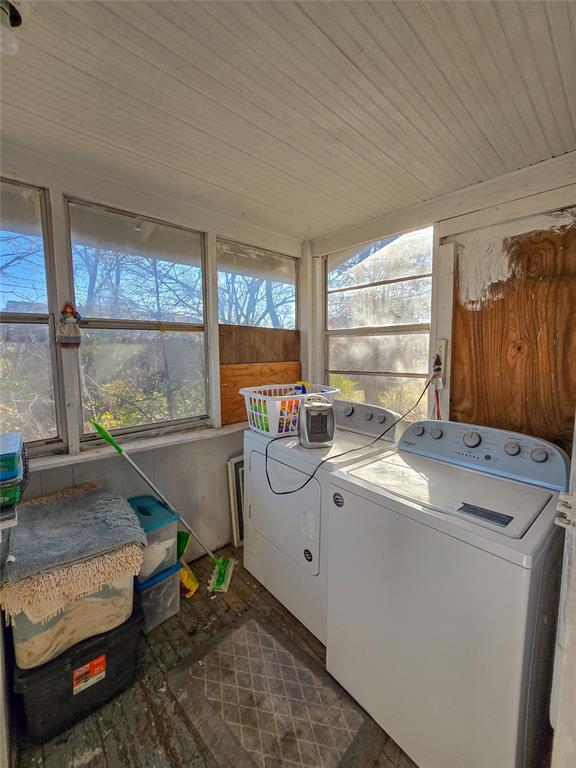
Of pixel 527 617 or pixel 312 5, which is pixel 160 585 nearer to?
pixel 527 617

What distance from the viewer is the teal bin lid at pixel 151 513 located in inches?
64.4

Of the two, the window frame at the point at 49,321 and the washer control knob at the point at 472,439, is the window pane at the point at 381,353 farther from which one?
the window frame at the point at 49,321

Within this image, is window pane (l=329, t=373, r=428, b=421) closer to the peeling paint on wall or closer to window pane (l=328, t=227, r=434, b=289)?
the peeling paint on wall

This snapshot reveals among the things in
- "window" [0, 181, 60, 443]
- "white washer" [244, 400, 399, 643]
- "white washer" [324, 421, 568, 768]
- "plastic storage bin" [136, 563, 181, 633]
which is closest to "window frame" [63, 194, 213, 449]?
"window" [0, 181, 60, 443]

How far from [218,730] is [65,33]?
93.1 inches

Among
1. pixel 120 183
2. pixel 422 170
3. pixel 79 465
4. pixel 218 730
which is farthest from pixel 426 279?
pixel 218 730

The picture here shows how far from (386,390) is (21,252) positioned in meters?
2.18

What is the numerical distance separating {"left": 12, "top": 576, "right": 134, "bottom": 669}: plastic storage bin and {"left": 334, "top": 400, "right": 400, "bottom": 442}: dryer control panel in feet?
4.52

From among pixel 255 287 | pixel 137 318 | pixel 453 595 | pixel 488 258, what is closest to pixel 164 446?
pixel 137 318

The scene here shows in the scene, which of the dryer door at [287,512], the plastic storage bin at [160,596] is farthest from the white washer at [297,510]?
the plastic storage bin at [160,596]

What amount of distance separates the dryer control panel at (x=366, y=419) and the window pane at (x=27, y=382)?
1622 mm

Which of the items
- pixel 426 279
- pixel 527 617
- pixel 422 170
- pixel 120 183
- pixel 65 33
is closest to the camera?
pixel 527 617

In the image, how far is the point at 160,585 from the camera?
1688 mm

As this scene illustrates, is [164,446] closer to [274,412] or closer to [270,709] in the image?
[274,412]
